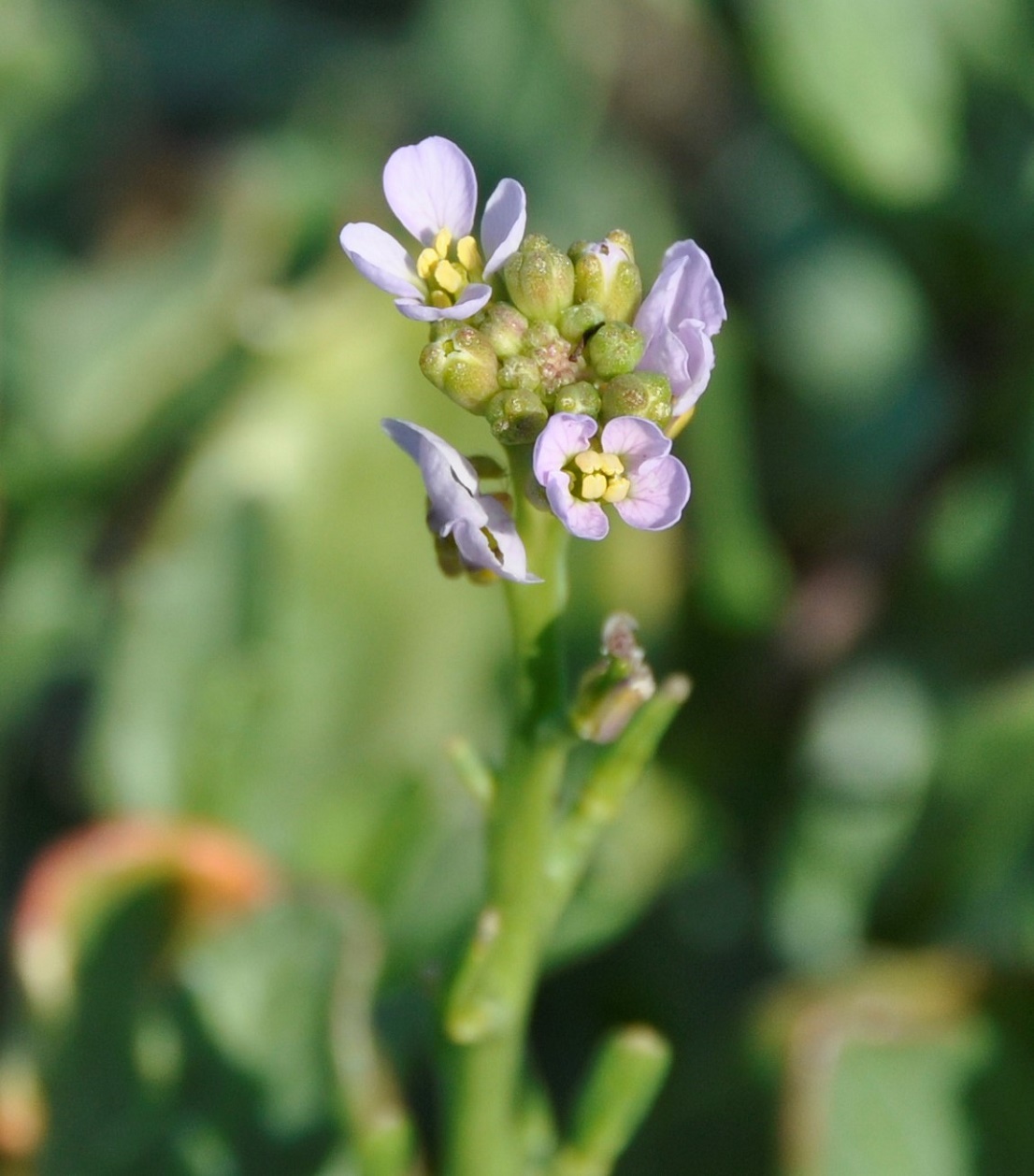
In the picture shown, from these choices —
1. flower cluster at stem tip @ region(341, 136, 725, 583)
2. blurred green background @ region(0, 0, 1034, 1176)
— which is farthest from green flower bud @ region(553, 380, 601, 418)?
blurred green background @ region(0, 0, 1034, 1176)

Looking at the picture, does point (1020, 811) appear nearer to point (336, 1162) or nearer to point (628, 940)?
point (628, 940)

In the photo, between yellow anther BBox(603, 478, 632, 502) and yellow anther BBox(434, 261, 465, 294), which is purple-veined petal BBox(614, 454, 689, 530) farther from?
yellow anther BBox(434, 261, 465, 294)

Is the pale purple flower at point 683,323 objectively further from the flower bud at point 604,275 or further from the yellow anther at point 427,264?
the yellow anther at point 427,264

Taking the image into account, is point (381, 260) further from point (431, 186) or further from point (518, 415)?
point (518, 415)

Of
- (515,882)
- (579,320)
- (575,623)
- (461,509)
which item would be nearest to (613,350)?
(579,320)

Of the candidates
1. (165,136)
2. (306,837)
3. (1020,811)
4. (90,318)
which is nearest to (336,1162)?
(306,837)
